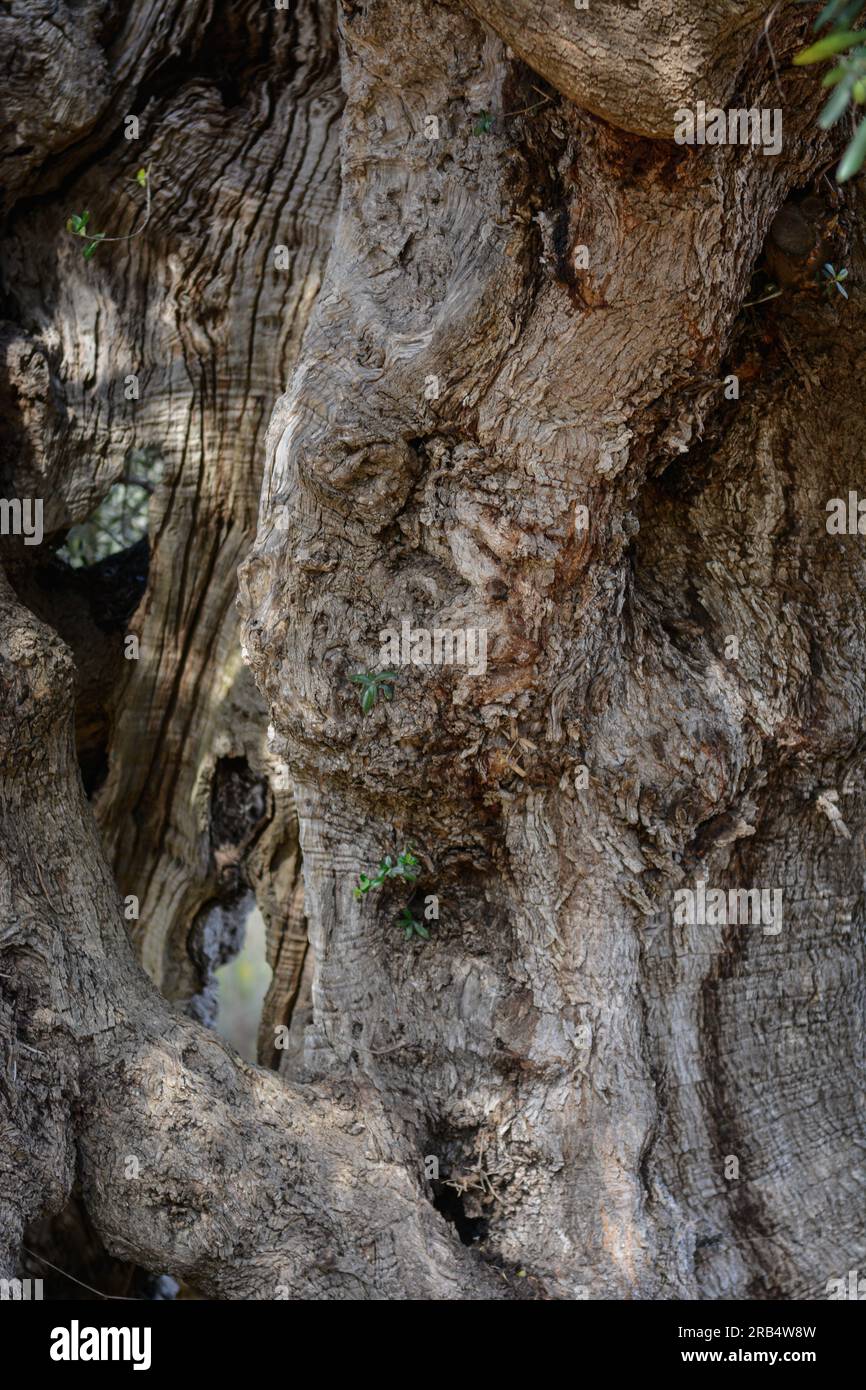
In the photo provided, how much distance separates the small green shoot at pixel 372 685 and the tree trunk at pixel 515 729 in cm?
3

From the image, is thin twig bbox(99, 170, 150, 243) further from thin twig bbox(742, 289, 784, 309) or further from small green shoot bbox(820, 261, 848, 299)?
small green shoot bbox(820, 261, 848, 299)

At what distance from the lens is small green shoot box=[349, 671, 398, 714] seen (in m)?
3.49

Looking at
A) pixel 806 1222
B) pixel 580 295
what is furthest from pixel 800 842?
pixel 580 295

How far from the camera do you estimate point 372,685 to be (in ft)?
11.5

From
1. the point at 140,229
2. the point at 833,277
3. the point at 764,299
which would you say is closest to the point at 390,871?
the point at 764,299

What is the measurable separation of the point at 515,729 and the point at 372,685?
1.40ft

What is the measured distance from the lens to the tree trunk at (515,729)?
3369 millimetres

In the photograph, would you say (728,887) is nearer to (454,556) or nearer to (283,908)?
(454,556)

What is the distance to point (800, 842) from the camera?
4.06 metres

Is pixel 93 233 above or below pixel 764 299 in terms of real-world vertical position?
above

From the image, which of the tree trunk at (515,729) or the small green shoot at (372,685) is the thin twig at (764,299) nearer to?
the tree trunk at (515,729)

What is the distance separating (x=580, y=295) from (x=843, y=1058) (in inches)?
102

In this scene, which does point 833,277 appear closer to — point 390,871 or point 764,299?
point 764,299

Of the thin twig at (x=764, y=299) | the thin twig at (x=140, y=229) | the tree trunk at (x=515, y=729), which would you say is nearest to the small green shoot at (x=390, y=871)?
the tree trunk at (x=515, y=729)
